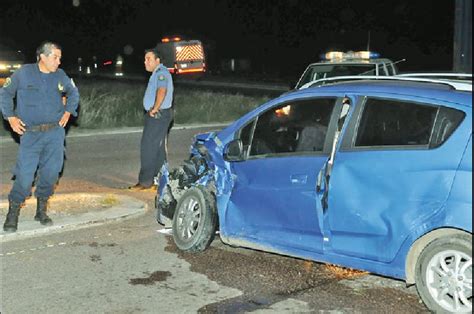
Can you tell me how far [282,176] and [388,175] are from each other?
0.98 metres

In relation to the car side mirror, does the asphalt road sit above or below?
below

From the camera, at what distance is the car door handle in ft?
18.4

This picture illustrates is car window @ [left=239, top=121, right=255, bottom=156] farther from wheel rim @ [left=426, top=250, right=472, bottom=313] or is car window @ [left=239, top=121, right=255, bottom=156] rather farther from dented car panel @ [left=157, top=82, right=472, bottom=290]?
wheel rim @ [left=426, top=250, right=472, bottom=313]

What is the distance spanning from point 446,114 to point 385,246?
3.23ft

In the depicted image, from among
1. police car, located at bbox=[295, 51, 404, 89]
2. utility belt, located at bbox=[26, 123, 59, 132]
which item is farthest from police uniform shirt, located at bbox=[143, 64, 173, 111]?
police car, located at bbox=[295, 51, 404, 89]

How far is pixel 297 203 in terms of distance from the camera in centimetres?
564

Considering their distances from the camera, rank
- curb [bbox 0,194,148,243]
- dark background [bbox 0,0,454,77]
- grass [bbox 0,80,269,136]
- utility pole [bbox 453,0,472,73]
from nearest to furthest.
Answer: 1. curb [bbox 0,194,148,243]
2. utility pole [bbox 453,0,472,73]
3. grass [bbox 0,80,269,136]
4. dark background [bbox 0,0,454,77]

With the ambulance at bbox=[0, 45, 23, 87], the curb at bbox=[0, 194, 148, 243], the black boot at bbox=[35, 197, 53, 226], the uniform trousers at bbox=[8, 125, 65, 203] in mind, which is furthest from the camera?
the ambulance at bbox=[0, 45, 23, 87]

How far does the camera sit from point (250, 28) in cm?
6500

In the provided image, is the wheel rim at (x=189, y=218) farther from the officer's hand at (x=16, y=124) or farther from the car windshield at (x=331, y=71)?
the car windshield at (x=331, y=71)

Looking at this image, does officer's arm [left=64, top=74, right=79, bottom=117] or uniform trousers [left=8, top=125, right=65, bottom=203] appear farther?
officer's arm [left=64, top=74, right=79, bottom=117]

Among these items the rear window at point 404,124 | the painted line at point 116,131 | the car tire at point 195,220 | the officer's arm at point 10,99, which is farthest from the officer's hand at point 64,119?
the painted line at point 116,131

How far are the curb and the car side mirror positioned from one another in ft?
7.06

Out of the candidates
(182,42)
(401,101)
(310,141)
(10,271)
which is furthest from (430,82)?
(182,42)
